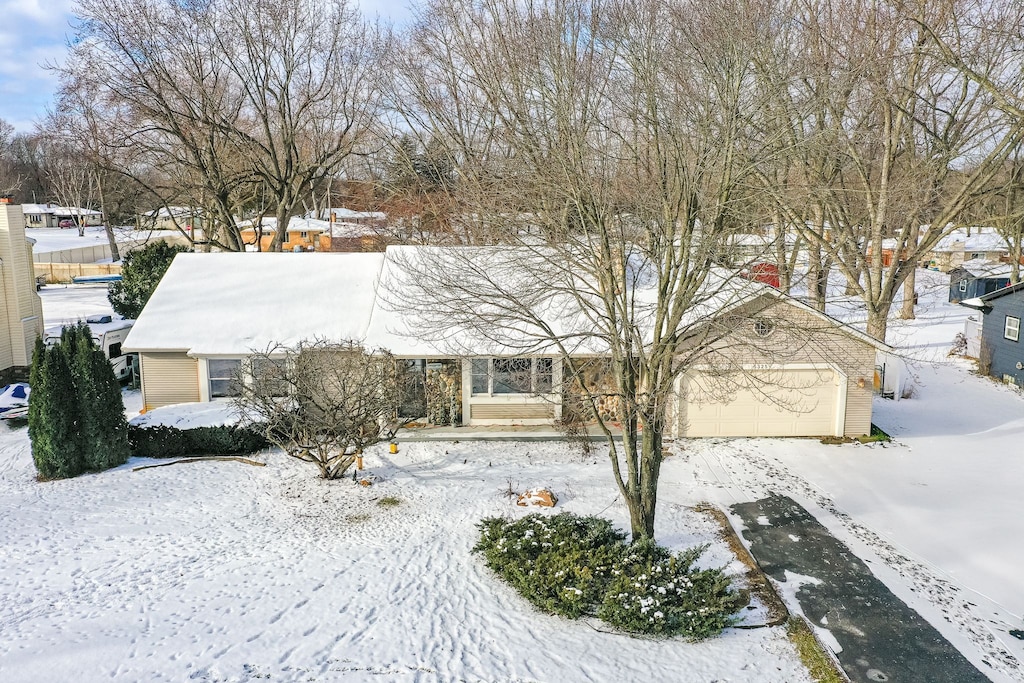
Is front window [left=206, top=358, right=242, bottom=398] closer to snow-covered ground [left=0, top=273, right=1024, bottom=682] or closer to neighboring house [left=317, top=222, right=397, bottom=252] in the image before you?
snow-covered ground [left=0, top=273, right=1024, bottom=682]

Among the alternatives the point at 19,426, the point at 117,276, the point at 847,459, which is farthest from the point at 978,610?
the point at 117,276

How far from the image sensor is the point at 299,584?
33.1 feet

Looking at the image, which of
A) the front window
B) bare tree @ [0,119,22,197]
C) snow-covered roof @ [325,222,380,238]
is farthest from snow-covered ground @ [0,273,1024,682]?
bare tree @ [0,119,22,197]

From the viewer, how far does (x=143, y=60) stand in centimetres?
2723

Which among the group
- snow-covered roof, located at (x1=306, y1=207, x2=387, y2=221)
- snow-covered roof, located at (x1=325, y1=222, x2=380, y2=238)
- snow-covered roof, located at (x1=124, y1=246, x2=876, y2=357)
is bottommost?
snow-covered roof, located at (x1=124, y1=246, x2=876, y2=357)

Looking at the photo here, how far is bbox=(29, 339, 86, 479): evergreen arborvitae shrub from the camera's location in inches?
547

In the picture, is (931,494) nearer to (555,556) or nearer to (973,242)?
(555,556)

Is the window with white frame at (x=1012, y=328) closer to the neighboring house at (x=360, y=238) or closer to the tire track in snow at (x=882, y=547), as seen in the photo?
the tire track in snow at (x=882, y=547)

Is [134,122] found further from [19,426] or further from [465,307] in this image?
[465,307]

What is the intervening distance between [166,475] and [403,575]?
6880 mm

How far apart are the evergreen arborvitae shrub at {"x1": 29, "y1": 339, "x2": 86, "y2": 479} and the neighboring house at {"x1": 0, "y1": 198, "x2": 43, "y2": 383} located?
9496 millimetres

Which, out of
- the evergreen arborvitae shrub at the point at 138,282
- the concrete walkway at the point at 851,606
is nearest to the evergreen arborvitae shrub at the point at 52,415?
the evergreen arborvitae shrub at the point at 138,282

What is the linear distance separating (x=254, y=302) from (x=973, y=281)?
3394 centimetres

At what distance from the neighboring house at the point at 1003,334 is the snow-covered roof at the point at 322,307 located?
10.7 meters
